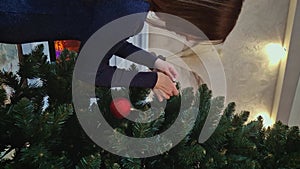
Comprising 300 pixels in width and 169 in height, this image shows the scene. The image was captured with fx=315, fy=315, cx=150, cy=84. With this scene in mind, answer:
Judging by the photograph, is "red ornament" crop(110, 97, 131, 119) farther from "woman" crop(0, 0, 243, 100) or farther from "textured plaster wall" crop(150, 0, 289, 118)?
"textured plaster wall" crop(150, 0, 289, 118)

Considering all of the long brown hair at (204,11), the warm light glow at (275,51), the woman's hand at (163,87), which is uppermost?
the long brown hair at (204,11)

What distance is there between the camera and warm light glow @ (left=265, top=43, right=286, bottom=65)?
1.29 meters

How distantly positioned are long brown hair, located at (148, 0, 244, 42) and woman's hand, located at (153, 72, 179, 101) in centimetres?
12

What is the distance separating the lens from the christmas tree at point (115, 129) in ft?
1.22

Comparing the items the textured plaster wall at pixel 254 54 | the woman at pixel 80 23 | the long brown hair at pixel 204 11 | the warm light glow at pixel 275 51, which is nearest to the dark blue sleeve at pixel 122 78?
the woman at pixel 80 23

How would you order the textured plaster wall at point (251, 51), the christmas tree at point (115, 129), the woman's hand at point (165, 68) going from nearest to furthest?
the christmas tree at point (115, 129) < the woman's hand at point (165, 68) < the textured plaster wall at point (251, 51)

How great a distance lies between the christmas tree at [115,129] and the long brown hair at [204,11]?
0.53 ft

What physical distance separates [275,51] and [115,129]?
3.53ft

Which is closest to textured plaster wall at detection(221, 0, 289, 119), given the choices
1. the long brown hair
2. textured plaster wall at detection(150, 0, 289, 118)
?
textured plaster wall at detection(150, 0, 289, 118)

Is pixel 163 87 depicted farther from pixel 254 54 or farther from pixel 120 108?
pixel 254 54

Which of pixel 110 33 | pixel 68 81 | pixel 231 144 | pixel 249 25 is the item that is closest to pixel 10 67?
pixel 68 81

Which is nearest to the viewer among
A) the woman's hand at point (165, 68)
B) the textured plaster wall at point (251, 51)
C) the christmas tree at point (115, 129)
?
the christmas tree at point (115, 129)

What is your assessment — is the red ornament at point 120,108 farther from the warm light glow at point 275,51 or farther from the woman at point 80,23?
the warm light glow at point 275,51

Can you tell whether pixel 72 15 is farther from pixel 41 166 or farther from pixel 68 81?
pixel 41 166
